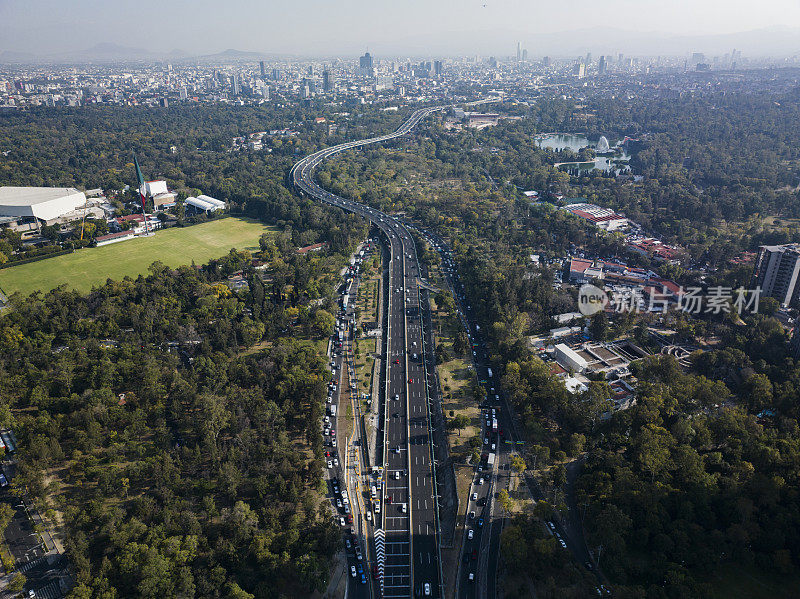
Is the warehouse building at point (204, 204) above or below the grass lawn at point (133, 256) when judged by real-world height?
above

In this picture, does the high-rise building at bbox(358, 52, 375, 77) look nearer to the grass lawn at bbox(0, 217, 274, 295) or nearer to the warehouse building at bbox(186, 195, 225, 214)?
the warehouse building at bbox(186, 195, 225, 214)

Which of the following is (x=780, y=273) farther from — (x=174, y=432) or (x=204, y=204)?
(x=204, y=204)

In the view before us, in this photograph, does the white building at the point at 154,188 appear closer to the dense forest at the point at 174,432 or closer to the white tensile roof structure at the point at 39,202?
the white tensile roof structure at the point at 39,202

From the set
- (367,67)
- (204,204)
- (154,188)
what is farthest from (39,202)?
(367,67)

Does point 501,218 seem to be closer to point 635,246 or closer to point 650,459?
point 635,246

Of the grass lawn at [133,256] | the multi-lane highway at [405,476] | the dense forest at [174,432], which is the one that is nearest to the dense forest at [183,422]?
the dense forest at [174,432]

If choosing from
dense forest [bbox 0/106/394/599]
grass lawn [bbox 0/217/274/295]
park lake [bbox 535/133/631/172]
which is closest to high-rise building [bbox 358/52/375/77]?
park lake [bbox 535/133/631/172]
